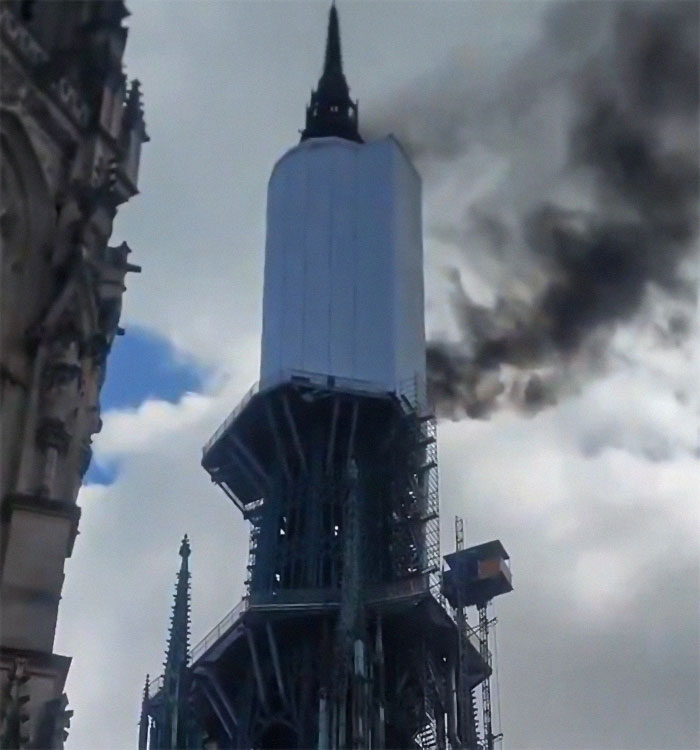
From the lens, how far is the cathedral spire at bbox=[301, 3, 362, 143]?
105500 millimetres

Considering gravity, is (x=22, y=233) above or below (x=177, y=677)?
below

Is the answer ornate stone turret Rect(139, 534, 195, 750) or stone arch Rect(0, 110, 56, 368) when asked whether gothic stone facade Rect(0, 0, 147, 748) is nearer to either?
stone arch Rect(0, 110, 56, 368)

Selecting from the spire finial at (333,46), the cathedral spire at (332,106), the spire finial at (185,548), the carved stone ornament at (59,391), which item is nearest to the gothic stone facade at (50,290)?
the carved stone ornament at (59,391)

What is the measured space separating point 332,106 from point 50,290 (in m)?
88.7

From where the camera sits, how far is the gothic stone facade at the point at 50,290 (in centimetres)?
2031

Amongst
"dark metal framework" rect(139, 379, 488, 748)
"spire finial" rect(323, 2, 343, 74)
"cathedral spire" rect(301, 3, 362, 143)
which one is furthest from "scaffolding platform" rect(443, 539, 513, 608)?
"spire finial" rect(323, 2, 343, 74)

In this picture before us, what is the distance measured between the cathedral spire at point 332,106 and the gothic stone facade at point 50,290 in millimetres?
80166

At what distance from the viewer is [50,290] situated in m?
22.6

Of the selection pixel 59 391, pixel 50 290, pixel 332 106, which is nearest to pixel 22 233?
pixel 50 290

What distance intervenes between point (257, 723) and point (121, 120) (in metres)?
61.8

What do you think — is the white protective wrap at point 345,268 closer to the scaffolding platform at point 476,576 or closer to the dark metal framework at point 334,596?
the dark metal framework at point 334,596

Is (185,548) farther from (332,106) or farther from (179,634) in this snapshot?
(332,106)

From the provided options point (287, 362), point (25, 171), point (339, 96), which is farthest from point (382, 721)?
point (25, 171)

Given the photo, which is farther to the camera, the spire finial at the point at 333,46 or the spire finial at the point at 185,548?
the spire finial at the point at 333,46
